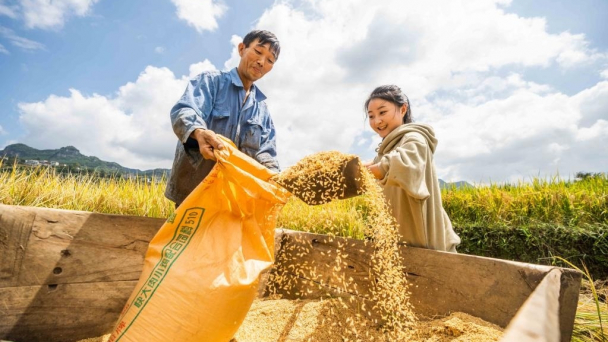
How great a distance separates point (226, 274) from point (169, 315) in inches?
9.8

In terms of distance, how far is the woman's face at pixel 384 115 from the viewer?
205 cm

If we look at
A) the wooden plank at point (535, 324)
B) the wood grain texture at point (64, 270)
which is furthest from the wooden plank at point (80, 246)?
the wooden plank at point (535, 324)

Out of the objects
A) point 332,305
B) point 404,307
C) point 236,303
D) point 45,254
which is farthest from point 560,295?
point 45,254

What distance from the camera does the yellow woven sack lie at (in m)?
1.24

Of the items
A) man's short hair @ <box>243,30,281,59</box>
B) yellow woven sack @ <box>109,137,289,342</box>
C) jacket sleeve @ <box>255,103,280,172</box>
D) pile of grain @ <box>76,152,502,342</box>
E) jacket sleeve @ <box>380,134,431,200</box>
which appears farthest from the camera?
jacket sleeve @ <box>255,103,280,172</box>

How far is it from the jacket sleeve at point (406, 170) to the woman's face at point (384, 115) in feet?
1.38

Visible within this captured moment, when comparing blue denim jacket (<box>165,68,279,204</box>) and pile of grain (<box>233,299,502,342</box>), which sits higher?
blue denim jacket (<box>165,68,279,204</box>)

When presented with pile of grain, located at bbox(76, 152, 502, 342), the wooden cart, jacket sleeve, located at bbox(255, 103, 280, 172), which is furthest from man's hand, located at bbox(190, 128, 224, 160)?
jacket sleeve, located at bbox(255, 103, 280, 172)

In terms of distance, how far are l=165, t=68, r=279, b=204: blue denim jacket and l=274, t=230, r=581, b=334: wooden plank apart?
73 centimetres

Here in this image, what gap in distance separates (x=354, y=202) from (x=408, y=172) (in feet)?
11.7

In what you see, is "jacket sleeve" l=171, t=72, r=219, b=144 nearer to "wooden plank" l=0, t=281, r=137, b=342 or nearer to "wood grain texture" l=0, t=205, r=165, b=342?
"wood grain texture" l=0, t=205, r=165, b=342

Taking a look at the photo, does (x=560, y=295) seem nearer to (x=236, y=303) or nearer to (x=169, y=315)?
(x=236, y=303)

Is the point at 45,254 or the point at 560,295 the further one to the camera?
the point at 45,254

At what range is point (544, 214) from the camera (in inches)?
174
